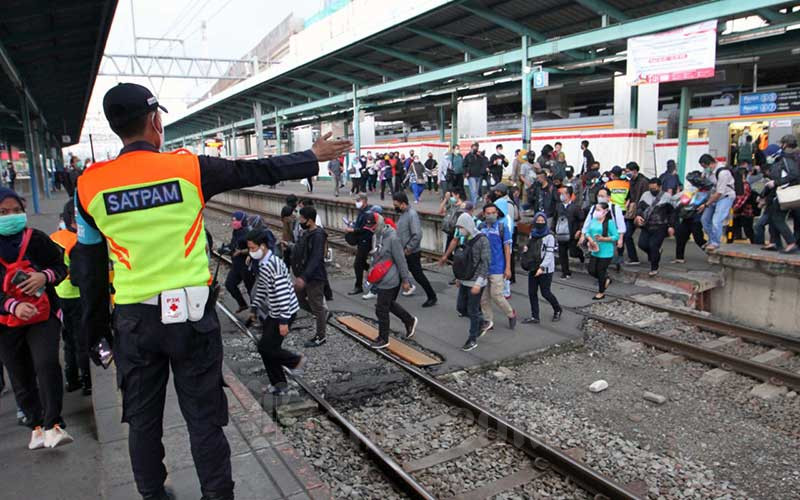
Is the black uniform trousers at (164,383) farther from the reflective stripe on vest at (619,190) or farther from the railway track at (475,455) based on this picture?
the reflective stripe on vest at (619,190)

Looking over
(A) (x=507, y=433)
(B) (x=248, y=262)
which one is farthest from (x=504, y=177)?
(A) (x=507, y=433)

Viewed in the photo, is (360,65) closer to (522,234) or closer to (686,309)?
(522,234)

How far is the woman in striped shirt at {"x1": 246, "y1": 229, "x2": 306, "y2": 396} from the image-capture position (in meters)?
5.81

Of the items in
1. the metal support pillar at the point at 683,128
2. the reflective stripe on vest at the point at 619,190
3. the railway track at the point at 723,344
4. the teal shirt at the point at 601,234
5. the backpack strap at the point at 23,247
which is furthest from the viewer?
the metal support pillar at the point at 683,128

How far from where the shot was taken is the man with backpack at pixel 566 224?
11008 mm

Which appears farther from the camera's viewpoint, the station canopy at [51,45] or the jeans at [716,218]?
the station canopy at [51,45]

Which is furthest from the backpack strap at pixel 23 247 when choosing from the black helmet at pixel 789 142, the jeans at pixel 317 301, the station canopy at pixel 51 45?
the black helmet at pixel 789 142

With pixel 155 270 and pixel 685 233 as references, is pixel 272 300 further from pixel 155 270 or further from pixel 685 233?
pixel 685 233

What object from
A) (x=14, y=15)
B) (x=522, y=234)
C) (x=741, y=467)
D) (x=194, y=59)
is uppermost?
(x=194, y=59)

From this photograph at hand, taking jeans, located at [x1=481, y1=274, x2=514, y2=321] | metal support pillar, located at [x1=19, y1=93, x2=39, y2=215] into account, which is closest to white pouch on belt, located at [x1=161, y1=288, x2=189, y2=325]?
jeans, located at [x1=481, y1=274, x2=514, y2=321]

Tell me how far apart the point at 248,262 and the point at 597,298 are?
19.4 ft

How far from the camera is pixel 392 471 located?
15.7 ft

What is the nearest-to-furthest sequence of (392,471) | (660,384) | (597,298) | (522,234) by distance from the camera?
(392,471), (660,384), (597,298), (522,234)

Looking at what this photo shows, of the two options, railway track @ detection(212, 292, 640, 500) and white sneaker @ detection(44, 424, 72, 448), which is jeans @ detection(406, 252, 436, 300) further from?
A: white sneaker @ detection(44, 424, 72, 448)
